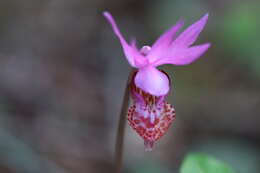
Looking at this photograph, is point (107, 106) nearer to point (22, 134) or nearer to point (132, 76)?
point (22, 134)

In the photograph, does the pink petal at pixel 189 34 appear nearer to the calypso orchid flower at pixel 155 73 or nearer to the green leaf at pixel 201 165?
the calypso orchid flower at pixel 155 73

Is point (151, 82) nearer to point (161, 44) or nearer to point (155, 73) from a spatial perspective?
point (155, 73)

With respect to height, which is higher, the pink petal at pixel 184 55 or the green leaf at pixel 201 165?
the pink petal at pixel 184 55

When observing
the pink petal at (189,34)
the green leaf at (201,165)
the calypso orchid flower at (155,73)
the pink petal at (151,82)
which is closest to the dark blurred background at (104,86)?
the green leaf at (201,165)

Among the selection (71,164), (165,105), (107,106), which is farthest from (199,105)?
(165,105)

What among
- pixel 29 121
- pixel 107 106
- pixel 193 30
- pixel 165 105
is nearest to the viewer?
pixel 193 30

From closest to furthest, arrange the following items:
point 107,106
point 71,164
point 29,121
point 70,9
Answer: point 71,164 < point 29,121 < point 107,106 < point 70,9

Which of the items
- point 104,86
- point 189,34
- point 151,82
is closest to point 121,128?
point 151,82
